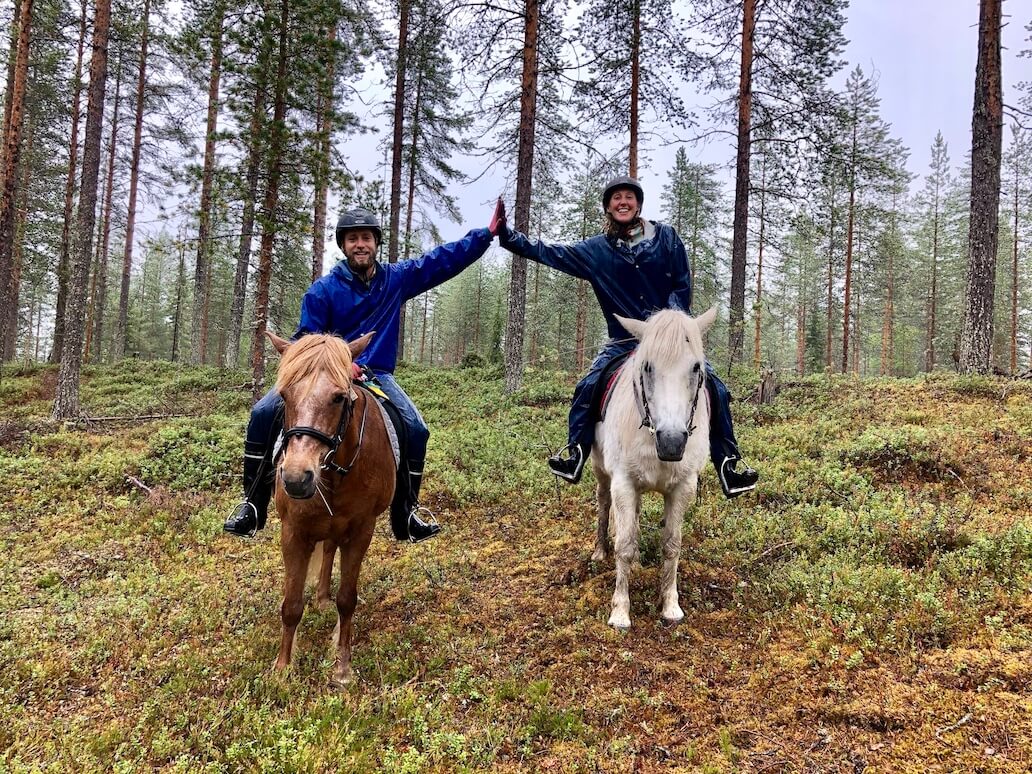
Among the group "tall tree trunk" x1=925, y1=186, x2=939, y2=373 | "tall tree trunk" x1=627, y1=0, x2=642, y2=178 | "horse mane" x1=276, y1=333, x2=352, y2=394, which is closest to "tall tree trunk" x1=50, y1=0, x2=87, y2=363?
"tall tree trunk" x1=627, y1=0, x2=642, y2=178

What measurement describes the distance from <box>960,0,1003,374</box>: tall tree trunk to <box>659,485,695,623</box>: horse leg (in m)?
10.0

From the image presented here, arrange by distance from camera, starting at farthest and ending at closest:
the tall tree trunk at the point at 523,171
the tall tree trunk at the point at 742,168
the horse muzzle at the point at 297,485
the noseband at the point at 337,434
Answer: the tall tree trunk at the point at 742,168
the tall tree trunk at the point at 523,171
the noseband at the point at 337,434
the horse muzzle at the point at 297,485

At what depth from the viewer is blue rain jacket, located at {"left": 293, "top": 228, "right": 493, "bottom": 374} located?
14.9 feet

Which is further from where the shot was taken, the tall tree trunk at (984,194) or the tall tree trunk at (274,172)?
the tall tree trunk at (274,172)

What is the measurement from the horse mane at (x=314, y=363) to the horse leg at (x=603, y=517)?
121 inches

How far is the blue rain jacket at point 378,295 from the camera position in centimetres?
454

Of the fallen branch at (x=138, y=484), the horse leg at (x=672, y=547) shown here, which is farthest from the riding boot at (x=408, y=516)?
the fallen branch at (x=138, y=484)

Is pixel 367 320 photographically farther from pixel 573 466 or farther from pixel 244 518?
pixel 573 466

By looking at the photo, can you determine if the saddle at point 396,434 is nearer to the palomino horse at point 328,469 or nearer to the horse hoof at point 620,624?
the palomino horse at point 328,469

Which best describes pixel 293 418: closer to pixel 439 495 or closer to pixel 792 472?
pixel 439 495

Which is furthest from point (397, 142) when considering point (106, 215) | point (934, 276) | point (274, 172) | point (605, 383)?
point (934, 276)

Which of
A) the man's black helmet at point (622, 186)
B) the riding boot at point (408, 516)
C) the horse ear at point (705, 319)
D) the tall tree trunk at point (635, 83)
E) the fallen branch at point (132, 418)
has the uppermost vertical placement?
the tall tree trunk at point (635, 83)

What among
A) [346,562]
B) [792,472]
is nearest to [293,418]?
[346,562]

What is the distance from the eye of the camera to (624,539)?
14.3 ft
